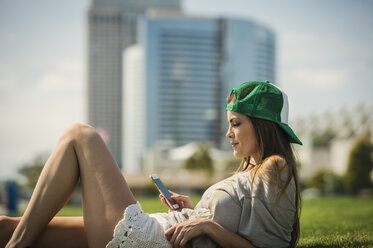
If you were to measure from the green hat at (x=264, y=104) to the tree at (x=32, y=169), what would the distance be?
142 feet

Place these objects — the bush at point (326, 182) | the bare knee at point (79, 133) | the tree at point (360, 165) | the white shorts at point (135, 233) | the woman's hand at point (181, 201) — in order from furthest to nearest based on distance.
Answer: the bush at point (326, 182), the tree at point (360, 165), the woman's hand at point (181, 201), the bare knee at point (79, 133), the white shorts at point (135, 233)

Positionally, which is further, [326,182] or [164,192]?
[326,182]

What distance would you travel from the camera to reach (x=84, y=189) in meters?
2.59

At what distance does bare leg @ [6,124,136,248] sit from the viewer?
2.51 metres

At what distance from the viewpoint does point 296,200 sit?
8.35ft

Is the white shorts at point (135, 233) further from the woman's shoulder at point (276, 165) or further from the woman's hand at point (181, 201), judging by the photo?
the woman's shoulder at point (276, 165)

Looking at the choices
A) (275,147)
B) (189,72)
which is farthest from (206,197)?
(189,72)

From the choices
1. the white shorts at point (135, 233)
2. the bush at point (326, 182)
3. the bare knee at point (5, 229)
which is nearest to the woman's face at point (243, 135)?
the white shorts at point (135, 233)

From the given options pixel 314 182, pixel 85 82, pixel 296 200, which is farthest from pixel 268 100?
pixel 85 82

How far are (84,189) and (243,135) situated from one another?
1.06 m

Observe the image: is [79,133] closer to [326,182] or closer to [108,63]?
[326,182]

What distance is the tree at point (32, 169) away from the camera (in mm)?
43747

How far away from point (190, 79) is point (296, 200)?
348ft

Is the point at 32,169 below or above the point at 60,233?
below
